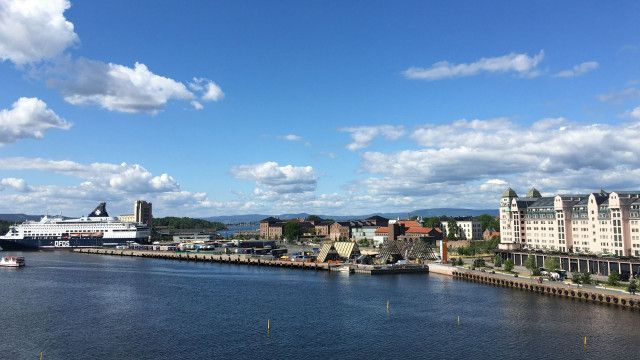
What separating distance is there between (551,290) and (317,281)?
37264 millimetres

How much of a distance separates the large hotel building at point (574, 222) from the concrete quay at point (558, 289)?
21.6m

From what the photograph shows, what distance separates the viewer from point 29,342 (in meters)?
45.2

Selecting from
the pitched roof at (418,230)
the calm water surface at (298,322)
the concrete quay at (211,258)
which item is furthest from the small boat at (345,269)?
the pitched roof at (418,230)

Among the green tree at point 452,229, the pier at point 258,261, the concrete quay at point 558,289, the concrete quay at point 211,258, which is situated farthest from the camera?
the green tree at point 452,229

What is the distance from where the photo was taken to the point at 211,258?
141125mm

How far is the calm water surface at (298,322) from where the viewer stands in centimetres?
4319

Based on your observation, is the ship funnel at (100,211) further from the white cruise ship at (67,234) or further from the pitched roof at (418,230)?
the pitched roof at (418,230)

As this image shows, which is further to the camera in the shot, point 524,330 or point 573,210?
point 573,210

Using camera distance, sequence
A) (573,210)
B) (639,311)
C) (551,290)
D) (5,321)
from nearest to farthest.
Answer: (5,321), (639,311), (551,290), (573,210)

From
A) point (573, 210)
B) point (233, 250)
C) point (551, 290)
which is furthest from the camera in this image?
point (233, 250)

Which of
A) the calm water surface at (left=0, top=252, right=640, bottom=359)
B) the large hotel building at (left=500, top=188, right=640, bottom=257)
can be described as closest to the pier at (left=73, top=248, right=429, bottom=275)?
the calm water surface at (left=0, top=252, right=640, bottom=359)

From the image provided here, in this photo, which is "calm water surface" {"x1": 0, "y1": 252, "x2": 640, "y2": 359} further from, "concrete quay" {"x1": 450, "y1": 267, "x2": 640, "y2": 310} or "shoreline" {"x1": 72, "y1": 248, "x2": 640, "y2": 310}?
"shoreline" {"x1": 72, "y1": 248, "x2": 640, "y2": 310}

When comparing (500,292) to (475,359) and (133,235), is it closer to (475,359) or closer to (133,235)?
(475,359)

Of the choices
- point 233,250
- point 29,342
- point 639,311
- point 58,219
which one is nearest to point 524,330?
point 639,311
